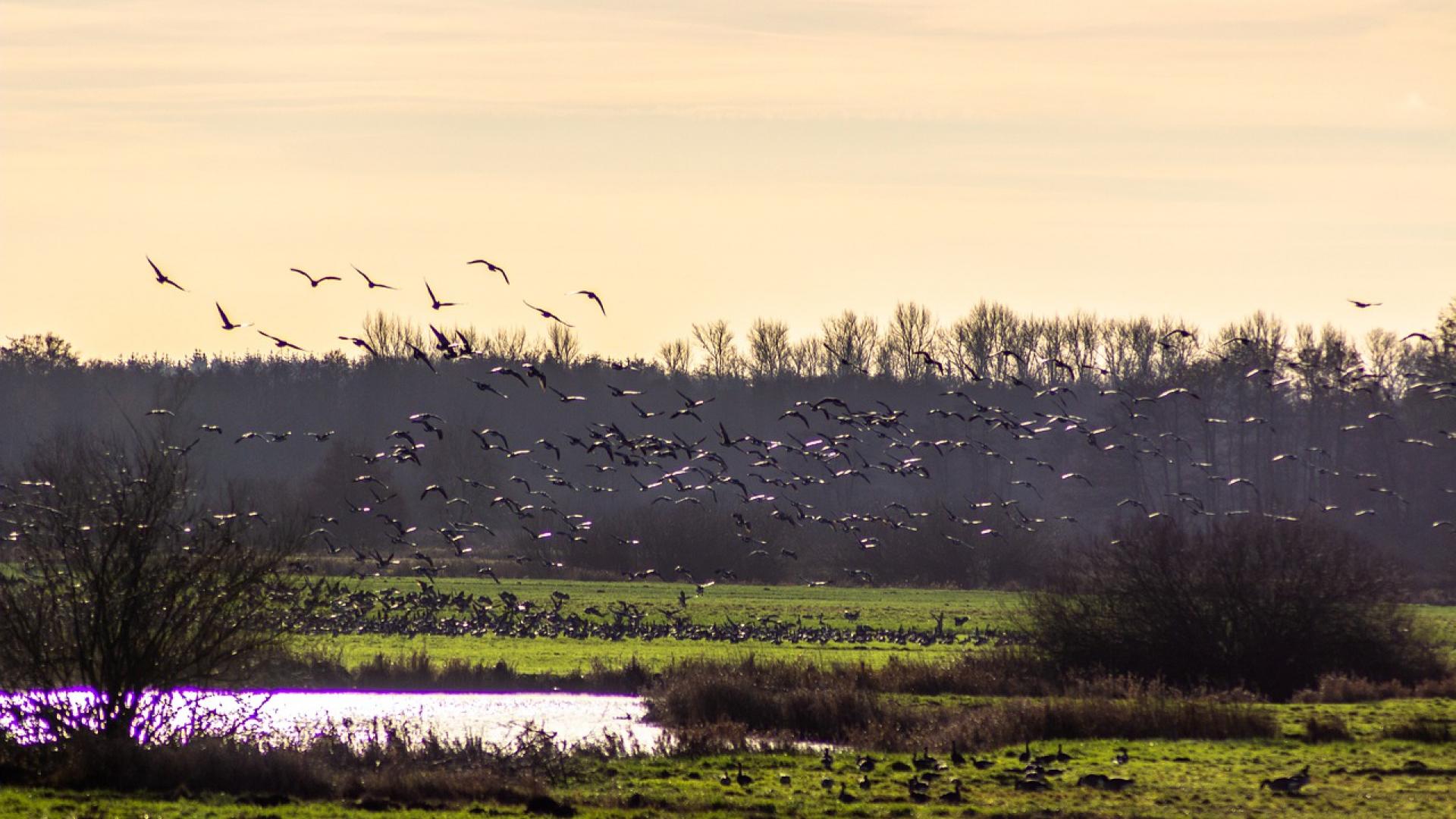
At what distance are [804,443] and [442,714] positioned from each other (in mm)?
42712

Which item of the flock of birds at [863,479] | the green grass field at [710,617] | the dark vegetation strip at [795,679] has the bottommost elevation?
the dark vegetation strip at [795,679]

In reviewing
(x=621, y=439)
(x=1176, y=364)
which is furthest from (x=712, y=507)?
(x=621, y=439)

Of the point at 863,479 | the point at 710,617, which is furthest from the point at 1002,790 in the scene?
the point at 863,479

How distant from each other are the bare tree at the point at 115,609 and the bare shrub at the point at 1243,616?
23.9 meters

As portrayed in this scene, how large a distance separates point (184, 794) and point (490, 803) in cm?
460

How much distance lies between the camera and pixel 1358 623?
4281 cm

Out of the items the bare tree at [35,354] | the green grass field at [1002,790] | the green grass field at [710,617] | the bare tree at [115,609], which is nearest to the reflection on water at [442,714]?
the bare tree at [115,609]

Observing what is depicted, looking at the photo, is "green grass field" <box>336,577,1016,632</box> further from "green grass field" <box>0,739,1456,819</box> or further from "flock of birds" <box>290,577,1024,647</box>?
"green grass field" <box>0,739,1456,819</box>

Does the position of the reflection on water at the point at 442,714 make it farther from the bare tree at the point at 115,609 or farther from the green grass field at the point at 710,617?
the green grass field at the point at 710,617

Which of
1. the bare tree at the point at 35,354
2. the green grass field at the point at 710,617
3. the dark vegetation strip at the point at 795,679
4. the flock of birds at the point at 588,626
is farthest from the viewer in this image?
the bare tree at the point at 35,354

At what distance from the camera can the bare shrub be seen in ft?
139

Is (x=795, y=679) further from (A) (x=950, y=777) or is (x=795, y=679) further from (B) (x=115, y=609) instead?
(B) (x=115, y=609)

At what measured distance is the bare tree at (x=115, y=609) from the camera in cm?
2641

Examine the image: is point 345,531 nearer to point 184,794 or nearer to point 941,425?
point 941,425
